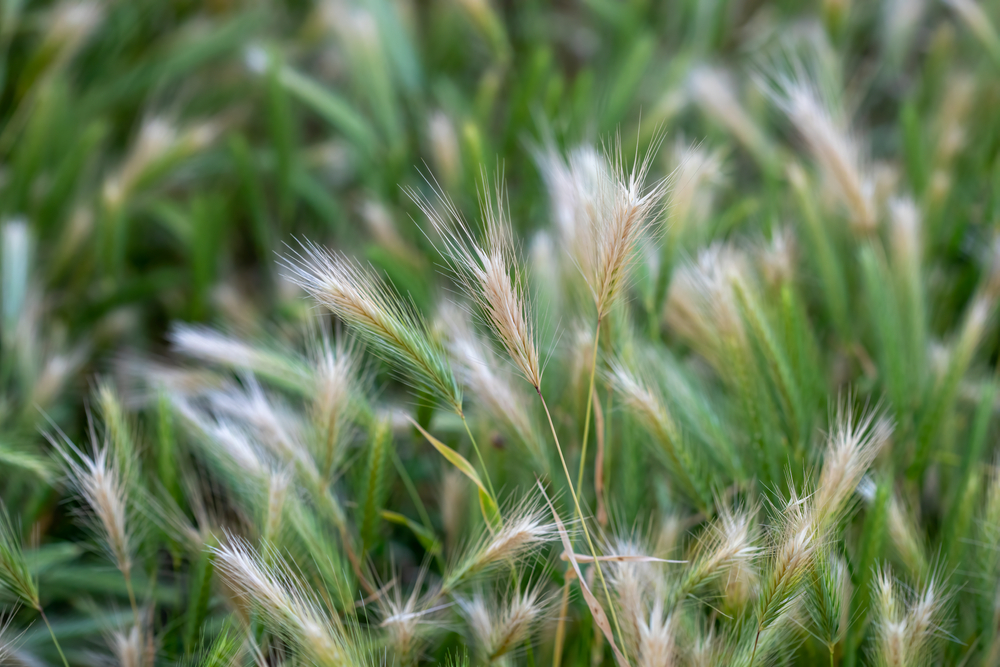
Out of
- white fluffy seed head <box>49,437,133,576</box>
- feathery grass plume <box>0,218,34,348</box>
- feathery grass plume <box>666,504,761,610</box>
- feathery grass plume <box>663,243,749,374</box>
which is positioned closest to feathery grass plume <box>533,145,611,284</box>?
feathery grass plume <box>663,243,749,374</box>

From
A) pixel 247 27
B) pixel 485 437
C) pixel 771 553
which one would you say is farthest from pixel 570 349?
pixel 247 27

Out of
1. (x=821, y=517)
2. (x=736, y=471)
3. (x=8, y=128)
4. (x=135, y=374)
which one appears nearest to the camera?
(x=821, y=517)

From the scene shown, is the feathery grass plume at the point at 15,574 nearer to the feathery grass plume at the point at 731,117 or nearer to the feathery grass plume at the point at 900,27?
the feathery grass plume at the point at 731,117

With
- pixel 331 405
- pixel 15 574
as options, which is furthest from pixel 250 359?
pixel 15 574

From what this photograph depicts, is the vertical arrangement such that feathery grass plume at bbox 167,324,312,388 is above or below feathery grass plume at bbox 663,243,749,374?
below

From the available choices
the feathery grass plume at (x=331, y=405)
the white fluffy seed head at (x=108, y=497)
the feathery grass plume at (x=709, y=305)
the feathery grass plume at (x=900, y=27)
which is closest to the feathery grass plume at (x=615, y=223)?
the feathery grass plume at (x=709, y=305)

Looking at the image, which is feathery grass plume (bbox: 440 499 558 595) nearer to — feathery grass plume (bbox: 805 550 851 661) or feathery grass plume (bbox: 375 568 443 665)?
feathery grass plume (bbox: 375 568 443 665)

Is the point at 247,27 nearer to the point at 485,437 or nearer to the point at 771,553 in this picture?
the point at 485,437

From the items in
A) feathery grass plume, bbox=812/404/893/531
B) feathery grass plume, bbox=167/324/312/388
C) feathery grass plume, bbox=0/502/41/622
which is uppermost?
feathery grass plume, bbox=812/404/893/531
